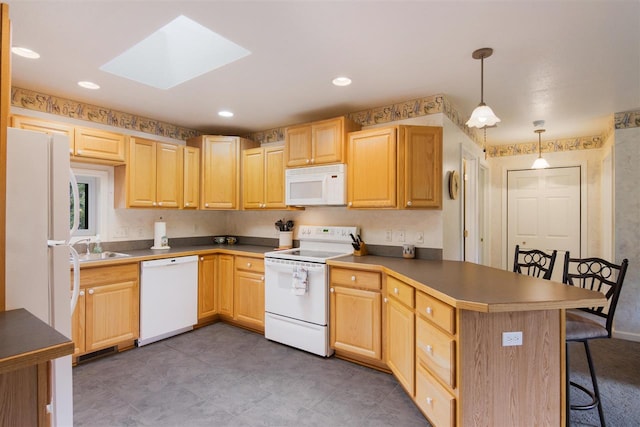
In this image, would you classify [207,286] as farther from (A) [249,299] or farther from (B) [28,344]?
(B) [28,344]

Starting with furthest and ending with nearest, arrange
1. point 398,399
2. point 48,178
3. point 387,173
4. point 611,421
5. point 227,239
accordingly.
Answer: point 227,239 → point 387,173 → point 398,399 → point 611,421 → point 48,178

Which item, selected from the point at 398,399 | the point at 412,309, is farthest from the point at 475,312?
the point at 398,399

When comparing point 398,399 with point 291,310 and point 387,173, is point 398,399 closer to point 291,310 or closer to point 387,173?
point 291,310

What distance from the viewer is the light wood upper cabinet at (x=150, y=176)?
3387mm

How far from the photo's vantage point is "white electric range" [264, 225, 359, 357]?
9.78 ft

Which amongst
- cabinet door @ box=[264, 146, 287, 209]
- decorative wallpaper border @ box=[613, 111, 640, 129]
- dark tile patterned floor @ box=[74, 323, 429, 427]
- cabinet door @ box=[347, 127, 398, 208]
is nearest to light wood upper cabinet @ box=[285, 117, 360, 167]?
cabinet door @ box=[347, 127, 398, 208]

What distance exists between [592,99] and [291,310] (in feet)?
11.6

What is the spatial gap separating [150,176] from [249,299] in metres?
1.73

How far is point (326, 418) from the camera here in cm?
211

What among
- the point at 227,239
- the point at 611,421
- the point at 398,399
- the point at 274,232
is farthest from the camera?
the point at 227,239

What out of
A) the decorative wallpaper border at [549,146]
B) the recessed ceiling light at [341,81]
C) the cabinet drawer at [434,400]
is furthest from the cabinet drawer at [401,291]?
the decorative wallpaper border at [549,146]

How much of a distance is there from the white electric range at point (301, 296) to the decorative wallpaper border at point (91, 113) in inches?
81.7

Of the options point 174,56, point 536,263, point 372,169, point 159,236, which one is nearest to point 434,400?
point 536,263

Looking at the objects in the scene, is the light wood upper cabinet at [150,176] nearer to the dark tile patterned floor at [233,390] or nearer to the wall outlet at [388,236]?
the dark tile patterned floor at [233,390]
